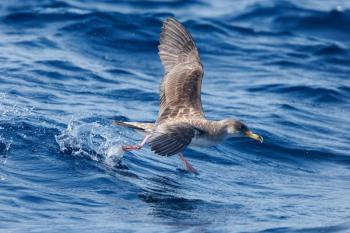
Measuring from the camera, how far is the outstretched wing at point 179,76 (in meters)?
10.4

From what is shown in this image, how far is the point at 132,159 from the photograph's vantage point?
10703mm

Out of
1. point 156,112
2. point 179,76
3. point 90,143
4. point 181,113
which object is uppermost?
point 179,76

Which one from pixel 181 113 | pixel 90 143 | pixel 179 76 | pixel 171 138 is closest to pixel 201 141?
pixel 181 113

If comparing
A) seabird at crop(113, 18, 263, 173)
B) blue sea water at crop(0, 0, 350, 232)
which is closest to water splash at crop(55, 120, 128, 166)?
blue sea water at crop(0, 0, 350, 232)

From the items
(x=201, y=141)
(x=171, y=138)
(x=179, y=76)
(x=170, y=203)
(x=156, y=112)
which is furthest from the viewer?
(x=156, y=112)

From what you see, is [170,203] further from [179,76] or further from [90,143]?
[179,76]

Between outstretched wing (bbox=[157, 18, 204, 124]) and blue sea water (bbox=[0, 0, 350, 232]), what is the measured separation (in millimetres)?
824

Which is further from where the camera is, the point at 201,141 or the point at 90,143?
the point at 90,143

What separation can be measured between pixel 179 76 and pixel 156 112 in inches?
94.5

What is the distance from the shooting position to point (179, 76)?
1071 centimetres

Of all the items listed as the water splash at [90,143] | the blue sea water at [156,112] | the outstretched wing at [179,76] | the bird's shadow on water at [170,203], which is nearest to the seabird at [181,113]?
the outstretched wing at [179,76]

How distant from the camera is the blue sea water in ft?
28.3

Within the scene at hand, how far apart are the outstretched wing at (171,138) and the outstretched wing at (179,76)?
2.76 feet

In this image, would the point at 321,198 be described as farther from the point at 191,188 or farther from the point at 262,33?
the point at 262,33
